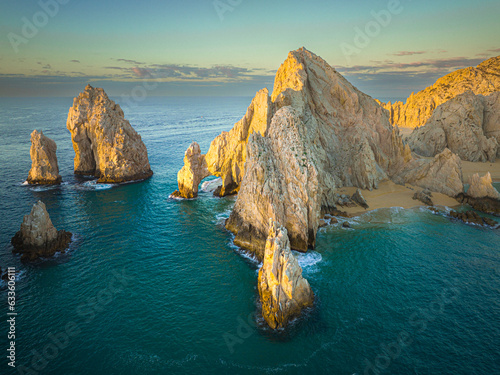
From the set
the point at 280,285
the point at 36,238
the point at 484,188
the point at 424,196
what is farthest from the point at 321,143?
the point at 36,238

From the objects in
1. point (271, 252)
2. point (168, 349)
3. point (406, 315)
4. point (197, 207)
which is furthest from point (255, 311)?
point (197, 207)

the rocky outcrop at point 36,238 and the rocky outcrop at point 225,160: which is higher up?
the rocky outcrop at point 225,160

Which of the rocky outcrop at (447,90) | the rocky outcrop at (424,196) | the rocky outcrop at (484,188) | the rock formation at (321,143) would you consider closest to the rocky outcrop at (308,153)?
the rock formation at (321,143)

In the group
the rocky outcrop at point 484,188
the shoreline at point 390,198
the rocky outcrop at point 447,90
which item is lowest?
the shoreline at point 390,198

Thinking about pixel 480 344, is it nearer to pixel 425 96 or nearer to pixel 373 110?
pixel 373 110

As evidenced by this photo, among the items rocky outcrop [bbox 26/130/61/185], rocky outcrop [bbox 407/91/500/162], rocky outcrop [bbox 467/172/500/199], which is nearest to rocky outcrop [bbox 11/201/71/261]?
rocky outcrop [bbox 26/130/61/185]

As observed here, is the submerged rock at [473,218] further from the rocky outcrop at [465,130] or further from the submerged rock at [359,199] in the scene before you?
the rocky outcrop at [465,130]

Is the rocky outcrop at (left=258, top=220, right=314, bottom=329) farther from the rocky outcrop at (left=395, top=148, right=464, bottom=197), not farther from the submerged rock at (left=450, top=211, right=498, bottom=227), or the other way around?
the rocky outcrop at (left=395, top=148, right=464, bottom=197)
